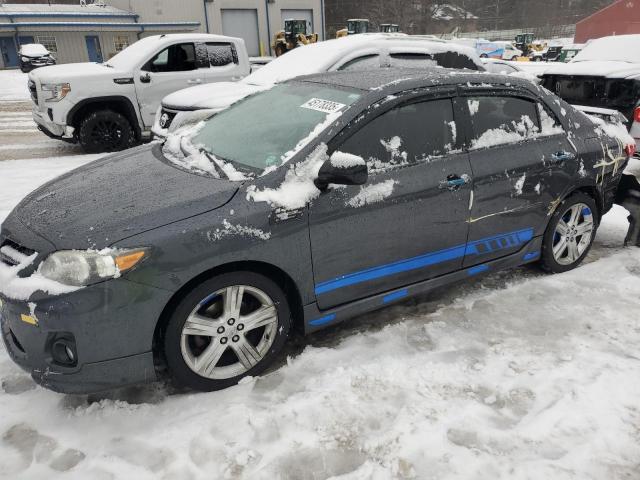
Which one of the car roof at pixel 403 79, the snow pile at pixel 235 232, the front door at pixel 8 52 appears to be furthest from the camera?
the front door at pixel 8 52

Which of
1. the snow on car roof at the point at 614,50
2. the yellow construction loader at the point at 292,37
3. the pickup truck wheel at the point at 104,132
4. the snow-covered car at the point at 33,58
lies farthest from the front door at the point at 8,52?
the snow on car roof at the point at 614,50

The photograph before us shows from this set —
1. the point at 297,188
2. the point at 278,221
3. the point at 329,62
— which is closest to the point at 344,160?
the point at 297,188

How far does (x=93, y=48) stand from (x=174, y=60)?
86.3 feet

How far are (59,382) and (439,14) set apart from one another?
79575 mm

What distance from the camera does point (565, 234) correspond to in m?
4.20

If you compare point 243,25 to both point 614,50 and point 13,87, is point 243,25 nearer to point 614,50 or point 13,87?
point 13,87

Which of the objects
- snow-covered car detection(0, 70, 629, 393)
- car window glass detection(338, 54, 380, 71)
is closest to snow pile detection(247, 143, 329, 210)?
snow-covered car detection(0, 70, 629, 393)

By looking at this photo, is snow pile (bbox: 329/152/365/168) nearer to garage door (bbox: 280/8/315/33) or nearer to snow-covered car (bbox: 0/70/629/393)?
snow-covered car (bbox: 0/70/629/393)

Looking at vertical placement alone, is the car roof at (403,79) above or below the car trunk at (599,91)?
above

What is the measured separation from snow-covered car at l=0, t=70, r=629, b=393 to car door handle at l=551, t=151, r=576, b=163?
1 cm

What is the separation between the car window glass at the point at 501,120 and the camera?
3.54m

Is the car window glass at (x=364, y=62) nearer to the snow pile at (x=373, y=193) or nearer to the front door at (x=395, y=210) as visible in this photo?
the front door at (x=395, y=210)

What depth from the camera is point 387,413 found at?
2.69 m

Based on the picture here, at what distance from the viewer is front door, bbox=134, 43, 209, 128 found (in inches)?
343
